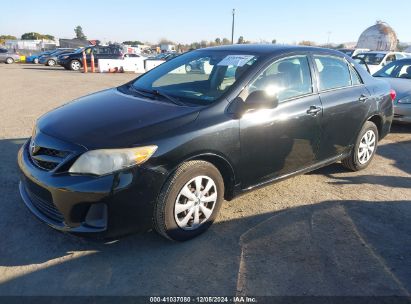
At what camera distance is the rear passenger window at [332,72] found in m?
4.20

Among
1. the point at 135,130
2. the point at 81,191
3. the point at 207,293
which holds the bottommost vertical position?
the point at 207,293

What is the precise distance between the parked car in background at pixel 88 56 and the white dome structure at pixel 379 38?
3756 cm

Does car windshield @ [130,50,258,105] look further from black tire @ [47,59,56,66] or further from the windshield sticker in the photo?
black tire @ [47,59,56,66]

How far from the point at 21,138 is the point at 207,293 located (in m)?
4.87

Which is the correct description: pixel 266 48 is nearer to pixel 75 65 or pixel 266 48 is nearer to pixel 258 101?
pixel 258 101

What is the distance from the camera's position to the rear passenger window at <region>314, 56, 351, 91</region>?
420 cm

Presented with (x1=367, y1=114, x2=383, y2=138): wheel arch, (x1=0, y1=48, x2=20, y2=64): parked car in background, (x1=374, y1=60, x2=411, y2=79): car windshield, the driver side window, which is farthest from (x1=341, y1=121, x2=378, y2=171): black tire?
(x1=0, y1=48, x2=20, y2=64): parked car in background

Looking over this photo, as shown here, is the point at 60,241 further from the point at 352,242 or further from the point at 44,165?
the point at 352,242

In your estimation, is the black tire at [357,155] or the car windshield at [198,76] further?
the black tire at [357,155]

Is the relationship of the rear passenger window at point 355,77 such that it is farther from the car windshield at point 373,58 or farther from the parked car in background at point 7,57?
the parked car in background at point 7,57

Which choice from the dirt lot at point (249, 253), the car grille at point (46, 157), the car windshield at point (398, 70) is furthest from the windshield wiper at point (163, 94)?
the car windshield at point (398, 70)

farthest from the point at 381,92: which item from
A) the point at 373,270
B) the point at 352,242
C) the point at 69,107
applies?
the point at 69,107

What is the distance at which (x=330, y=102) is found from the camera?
414 centimetres

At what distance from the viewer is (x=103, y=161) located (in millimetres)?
2680
